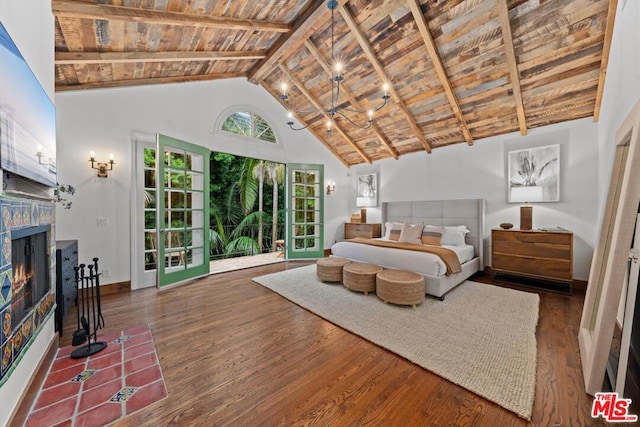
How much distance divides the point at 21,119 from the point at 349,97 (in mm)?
4177

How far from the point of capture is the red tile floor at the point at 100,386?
1452 mm

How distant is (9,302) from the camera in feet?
4.23

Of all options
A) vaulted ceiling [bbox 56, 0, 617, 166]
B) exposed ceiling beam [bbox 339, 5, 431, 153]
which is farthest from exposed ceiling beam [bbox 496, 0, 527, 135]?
exposed ceiling beam [bbox 339, 5, 431, 153]

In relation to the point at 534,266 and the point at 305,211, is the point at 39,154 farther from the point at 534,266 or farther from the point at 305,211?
the point at 534,266

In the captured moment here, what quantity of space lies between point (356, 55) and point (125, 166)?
3.94 m

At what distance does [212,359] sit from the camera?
1979 mm

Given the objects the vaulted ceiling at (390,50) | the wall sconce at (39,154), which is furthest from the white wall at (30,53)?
the wall sconce at (39,154)

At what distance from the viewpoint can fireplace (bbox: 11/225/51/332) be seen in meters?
1.45

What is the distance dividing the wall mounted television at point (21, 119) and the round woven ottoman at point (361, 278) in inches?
124

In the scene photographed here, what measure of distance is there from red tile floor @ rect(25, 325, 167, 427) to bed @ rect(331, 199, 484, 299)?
290 cm

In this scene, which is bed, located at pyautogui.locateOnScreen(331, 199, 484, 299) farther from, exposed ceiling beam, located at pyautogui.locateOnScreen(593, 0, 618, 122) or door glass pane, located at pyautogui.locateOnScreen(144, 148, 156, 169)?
door glass pane, located at pyautogui.locateOnScreen(144, 148, 156, 169)

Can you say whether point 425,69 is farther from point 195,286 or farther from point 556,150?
point 195,286

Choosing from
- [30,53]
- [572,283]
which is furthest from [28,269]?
[572,283]

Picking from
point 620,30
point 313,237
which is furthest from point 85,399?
point 620,30
